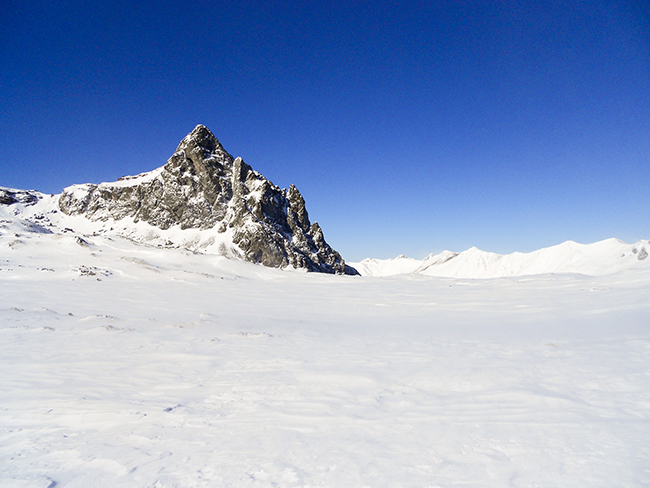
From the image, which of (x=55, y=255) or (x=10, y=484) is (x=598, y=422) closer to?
→ (x=10, y=484)

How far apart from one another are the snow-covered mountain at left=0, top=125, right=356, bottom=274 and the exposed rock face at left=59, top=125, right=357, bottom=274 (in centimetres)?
31

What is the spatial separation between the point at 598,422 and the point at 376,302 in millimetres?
15748

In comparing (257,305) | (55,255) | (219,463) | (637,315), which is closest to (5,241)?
(55,255)

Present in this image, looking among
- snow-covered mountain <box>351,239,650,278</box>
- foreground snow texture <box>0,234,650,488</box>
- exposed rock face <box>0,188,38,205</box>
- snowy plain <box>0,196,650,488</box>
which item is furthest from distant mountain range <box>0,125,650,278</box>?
foreground snow texture <box>0,234,650,488</box>

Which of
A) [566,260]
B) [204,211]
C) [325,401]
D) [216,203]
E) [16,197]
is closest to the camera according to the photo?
[325,401]

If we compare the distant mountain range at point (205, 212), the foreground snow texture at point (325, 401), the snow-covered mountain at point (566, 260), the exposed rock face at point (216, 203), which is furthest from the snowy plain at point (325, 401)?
the snow-covered mountain at point (566, 260)

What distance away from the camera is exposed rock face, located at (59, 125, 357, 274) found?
9519 centimetres

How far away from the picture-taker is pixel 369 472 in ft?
11.0

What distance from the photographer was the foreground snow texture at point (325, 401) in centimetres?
343

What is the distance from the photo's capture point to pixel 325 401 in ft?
17.1

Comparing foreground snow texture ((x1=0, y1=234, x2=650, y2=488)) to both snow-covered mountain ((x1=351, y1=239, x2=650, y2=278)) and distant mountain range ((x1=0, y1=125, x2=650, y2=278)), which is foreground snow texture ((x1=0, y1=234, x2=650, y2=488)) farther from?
snow-covered mountain ((x1=351, y1=239, x2=650, y2=278))

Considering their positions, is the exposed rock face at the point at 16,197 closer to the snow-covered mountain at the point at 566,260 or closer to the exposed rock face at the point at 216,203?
the exposed rock face at the point at 216,203

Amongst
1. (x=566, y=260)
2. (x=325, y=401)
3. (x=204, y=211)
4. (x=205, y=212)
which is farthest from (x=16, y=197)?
(x=566, y=260)

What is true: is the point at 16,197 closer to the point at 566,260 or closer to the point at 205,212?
the point at 205,212
